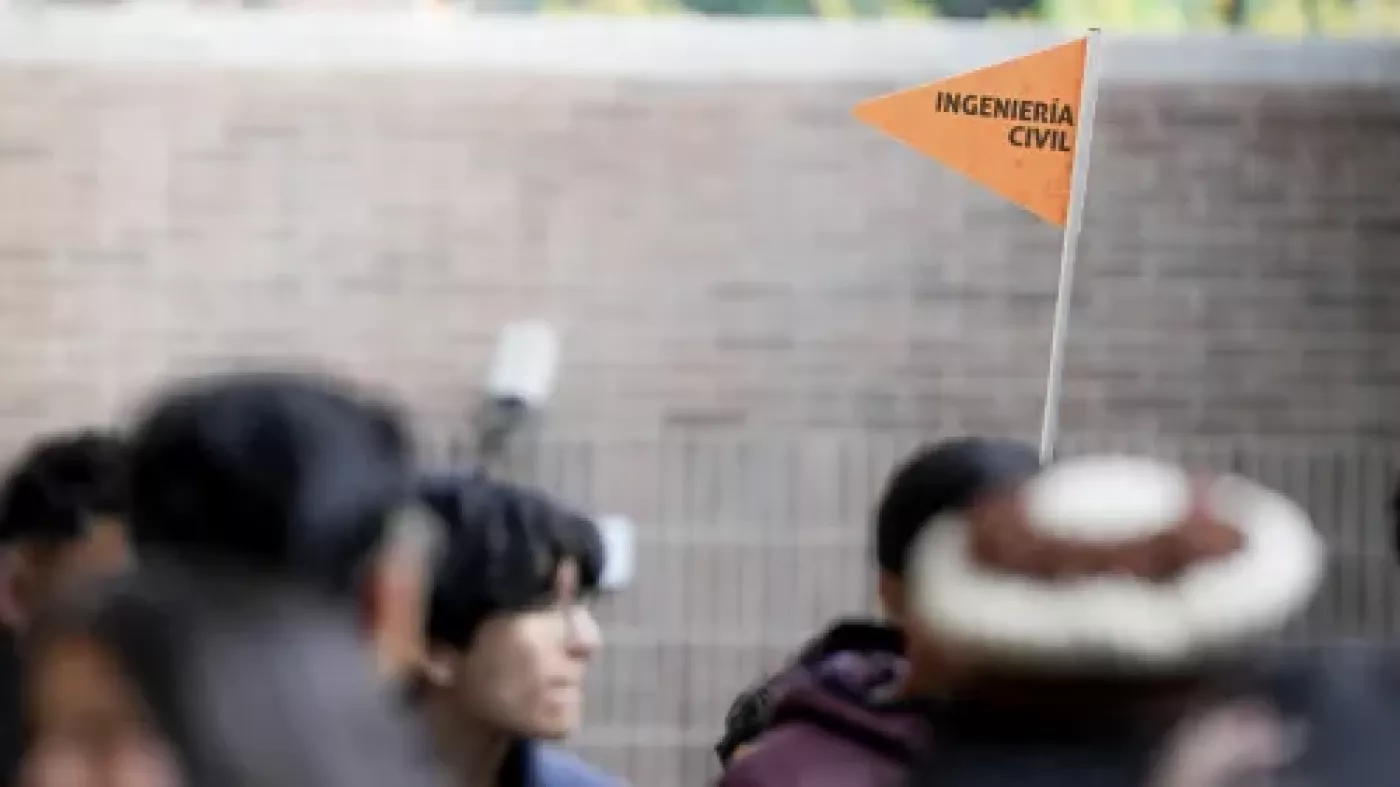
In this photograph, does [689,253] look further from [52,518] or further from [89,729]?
[89,729]

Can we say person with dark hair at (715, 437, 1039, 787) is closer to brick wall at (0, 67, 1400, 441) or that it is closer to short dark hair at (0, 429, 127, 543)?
short dark hair at (0, 429, 127, 543)

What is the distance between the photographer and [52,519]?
210 centimetres

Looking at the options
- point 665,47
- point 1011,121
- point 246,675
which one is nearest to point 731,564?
point 665,47

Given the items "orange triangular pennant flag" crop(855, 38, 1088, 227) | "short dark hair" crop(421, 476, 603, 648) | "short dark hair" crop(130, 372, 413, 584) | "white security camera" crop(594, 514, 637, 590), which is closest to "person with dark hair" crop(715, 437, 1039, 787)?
"short dark hair" crop(421, 476, 603, 648)

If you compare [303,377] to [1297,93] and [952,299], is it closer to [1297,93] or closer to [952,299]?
[952,299]

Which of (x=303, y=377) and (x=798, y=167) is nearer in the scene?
(x=303, y=377)

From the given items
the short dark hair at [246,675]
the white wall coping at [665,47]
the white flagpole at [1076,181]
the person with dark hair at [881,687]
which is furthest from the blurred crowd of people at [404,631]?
the white wall coping at [665,47]

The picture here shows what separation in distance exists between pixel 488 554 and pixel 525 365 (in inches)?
84.4

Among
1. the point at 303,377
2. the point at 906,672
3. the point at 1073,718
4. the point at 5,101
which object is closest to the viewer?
the point at 1073,718

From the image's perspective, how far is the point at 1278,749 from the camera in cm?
127

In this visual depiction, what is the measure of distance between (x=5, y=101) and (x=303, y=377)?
3377 millimetres

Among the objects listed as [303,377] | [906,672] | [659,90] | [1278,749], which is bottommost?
[906,672]

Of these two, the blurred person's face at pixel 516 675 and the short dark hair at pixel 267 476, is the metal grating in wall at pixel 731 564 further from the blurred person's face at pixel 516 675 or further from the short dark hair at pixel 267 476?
the short dark hair at pixel 267 476

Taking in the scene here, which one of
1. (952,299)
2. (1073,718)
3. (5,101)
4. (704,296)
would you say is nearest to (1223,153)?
(952,299)
